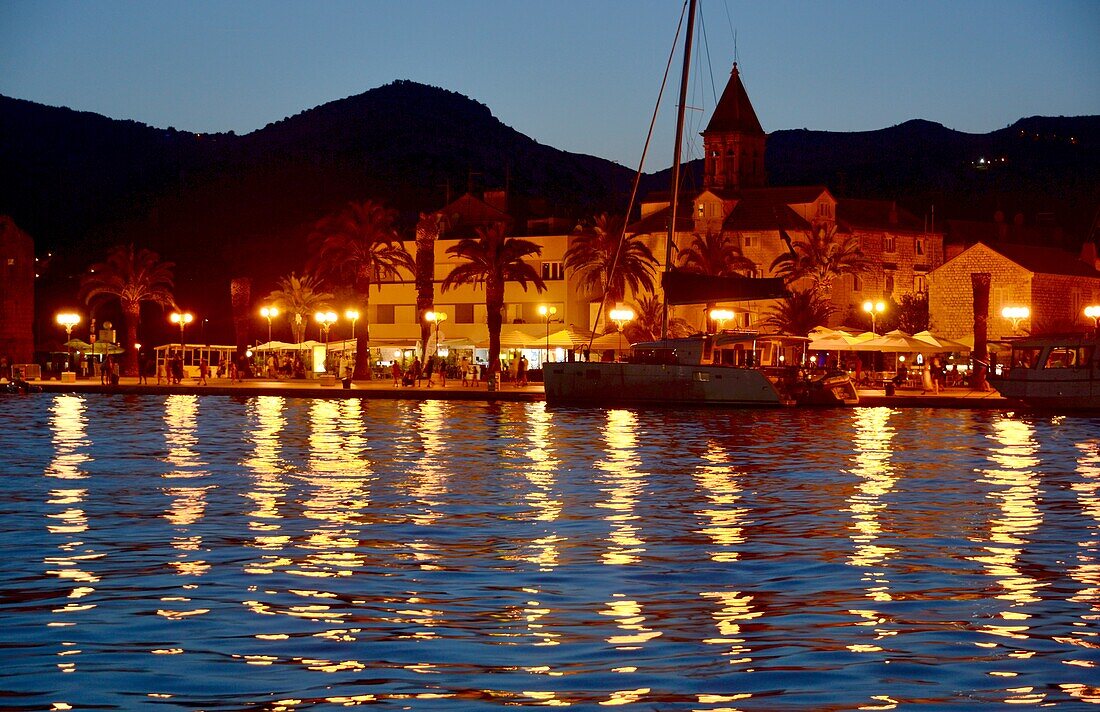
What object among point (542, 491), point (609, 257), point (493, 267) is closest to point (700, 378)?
point (493, 267)

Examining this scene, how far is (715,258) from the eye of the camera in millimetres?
91250

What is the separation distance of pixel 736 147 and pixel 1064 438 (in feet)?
242

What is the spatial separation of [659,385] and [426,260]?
48815 mm

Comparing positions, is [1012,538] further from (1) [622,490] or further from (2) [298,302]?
(2) [298,302]

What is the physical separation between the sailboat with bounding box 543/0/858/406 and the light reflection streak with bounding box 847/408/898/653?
9.84m

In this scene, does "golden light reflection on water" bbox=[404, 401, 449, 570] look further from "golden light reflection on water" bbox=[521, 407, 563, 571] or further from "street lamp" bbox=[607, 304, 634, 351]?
"street lamp" bbox=[607, 304, 634, 351]

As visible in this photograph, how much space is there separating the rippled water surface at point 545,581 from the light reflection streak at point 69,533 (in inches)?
2.9

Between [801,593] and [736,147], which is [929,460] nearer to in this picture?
[801,593]

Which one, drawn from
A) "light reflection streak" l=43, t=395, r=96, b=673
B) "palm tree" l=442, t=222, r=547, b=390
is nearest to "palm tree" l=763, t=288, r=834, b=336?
"palm tree" l=442, t=222, r=547, b=390

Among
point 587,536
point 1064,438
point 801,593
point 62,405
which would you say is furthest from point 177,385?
point 801,593

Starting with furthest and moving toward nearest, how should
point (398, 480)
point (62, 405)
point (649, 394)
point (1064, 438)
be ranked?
point (62, 405)
point (649, 394)
point (1064, 438)
point (398, 480)

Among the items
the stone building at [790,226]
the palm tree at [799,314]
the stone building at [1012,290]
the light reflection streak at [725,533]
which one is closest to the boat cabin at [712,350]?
the light reflection streak at [725,533]

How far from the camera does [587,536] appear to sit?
18.5m

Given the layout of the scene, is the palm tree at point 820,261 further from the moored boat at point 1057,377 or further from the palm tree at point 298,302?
the moored boat at point 1057,377
